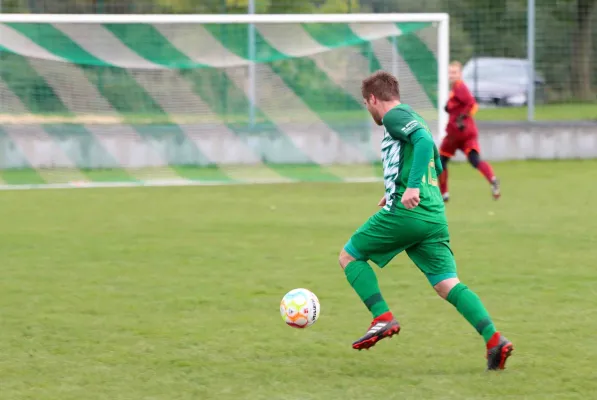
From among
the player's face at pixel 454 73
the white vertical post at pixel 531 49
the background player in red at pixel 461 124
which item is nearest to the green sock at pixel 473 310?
the background player in red at pixel 461 124

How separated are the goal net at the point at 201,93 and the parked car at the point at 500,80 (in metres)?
3.12

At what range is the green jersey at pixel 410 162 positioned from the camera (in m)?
5.43

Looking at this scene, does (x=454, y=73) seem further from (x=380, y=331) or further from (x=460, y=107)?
(x=380, y=331)

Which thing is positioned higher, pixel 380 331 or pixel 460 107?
pixel 460 107

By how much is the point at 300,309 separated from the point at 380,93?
1.25 meters

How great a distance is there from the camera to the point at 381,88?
18.4ft

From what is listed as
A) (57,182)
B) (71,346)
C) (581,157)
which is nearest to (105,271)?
(71,346)

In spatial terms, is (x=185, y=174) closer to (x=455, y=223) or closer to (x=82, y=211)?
(x=82, y=211)

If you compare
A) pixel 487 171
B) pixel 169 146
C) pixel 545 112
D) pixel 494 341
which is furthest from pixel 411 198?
pixel 545 112

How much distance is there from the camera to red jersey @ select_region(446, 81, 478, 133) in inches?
537

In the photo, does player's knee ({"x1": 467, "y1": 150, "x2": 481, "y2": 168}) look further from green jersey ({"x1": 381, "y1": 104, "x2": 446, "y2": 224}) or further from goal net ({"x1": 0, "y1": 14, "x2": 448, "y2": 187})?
green jersey ({"x1": 381, "y1": 104, "x2": 446, "y2": 224})

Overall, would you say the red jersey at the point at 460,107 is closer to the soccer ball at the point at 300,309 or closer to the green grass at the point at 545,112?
the green grass at the point at 545,112

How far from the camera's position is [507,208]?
1265 cm

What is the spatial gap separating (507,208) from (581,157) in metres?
6.99
